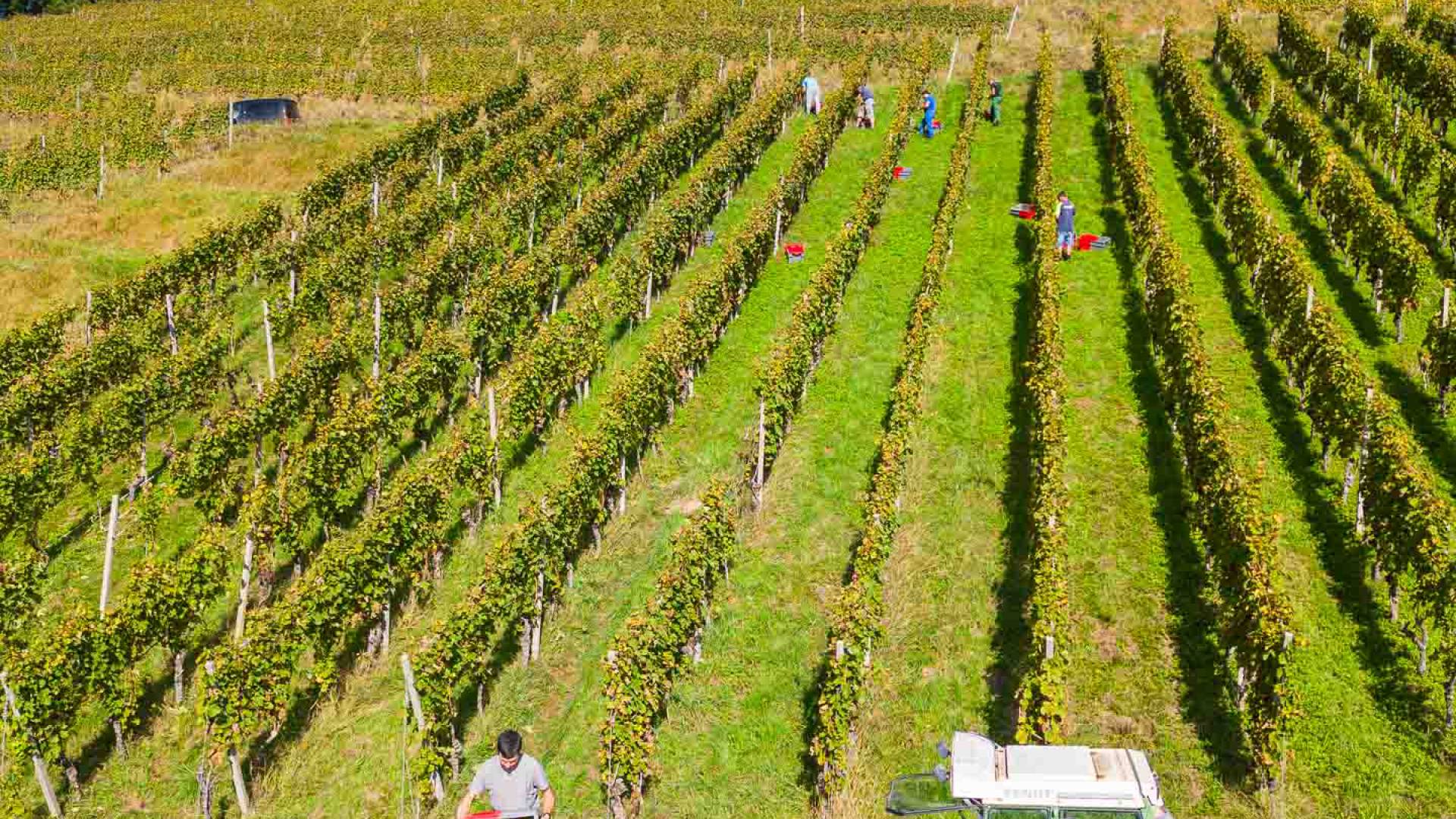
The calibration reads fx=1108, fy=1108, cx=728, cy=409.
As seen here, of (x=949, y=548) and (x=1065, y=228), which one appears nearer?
(x=949, y=548)

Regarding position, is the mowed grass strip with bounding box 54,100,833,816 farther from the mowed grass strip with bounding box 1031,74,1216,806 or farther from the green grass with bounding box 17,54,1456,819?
the mowed grass strip with bounding box 1031,74,1216,806

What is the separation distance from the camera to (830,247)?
2506 cm

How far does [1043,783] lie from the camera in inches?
389

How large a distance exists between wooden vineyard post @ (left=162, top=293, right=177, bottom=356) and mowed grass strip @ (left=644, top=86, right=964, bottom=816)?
14583 mm

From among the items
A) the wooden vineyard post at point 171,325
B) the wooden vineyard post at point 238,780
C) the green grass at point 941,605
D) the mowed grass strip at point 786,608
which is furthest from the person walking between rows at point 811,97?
the wooden vineyard post at point 238,780

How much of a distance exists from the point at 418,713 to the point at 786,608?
560 cm

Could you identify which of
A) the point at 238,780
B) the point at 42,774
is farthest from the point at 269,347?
the point at 238,780

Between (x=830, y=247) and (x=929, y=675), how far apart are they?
12397 millimetres

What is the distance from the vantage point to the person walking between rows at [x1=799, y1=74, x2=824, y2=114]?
40812mm

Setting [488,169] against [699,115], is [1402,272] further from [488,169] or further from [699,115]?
[488,169]

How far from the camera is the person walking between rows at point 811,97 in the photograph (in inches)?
1607

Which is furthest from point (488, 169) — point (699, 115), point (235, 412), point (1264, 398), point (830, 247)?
point (1264, 398)

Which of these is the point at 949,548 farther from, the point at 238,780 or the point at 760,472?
the point at 238,780

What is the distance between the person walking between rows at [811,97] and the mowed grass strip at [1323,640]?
66.8ft
